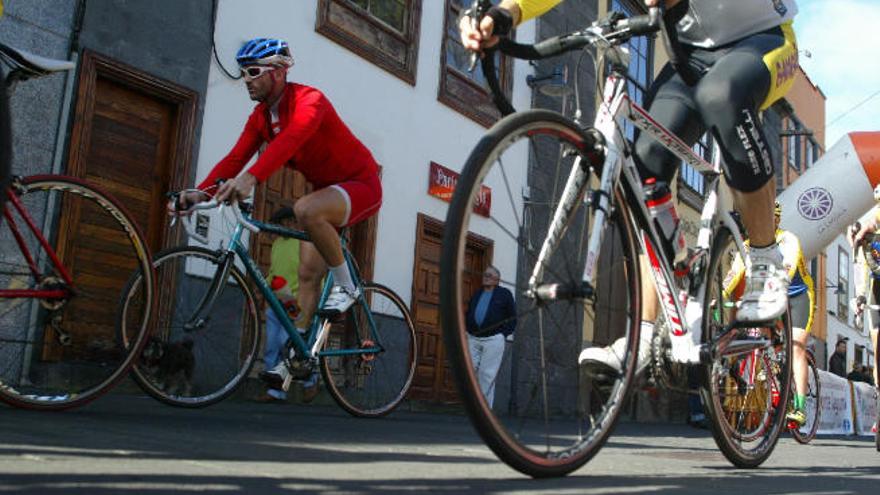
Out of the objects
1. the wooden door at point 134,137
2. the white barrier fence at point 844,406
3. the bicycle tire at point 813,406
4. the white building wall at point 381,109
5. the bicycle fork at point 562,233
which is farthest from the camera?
the white barrier fence at point 844,406

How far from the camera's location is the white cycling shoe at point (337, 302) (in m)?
5.32

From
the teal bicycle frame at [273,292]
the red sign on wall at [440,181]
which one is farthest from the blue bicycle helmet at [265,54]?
the red sign on wall at [440,181]

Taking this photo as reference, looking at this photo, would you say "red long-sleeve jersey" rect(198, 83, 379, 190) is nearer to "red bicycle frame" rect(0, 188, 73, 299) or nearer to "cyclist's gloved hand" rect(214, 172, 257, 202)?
"cyclist's gloved hand" rect(214, 172, 257, 202)

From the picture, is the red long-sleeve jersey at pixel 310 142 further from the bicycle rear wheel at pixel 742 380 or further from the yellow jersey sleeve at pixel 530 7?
the bicycle rear wheel at pixel 742 380

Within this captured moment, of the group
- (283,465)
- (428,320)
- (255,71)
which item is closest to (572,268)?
(283,465)

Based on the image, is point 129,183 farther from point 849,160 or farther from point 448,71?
point 849,160

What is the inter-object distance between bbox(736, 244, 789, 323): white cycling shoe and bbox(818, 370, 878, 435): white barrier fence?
7.86m

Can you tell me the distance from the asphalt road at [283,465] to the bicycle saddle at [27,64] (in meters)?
1.25

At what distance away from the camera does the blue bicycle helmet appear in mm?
5160

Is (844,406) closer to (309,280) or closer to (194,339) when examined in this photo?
(309,280)

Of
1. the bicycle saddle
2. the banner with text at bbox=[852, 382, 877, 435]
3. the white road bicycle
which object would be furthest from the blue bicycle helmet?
the banner with text at bbox=[852, 382, 877, 435]

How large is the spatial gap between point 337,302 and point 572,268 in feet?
9.84

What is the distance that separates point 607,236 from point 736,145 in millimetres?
786

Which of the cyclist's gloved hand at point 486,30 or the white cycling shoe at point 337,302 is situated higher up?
the cyclist's gloved hand at point 486,30
